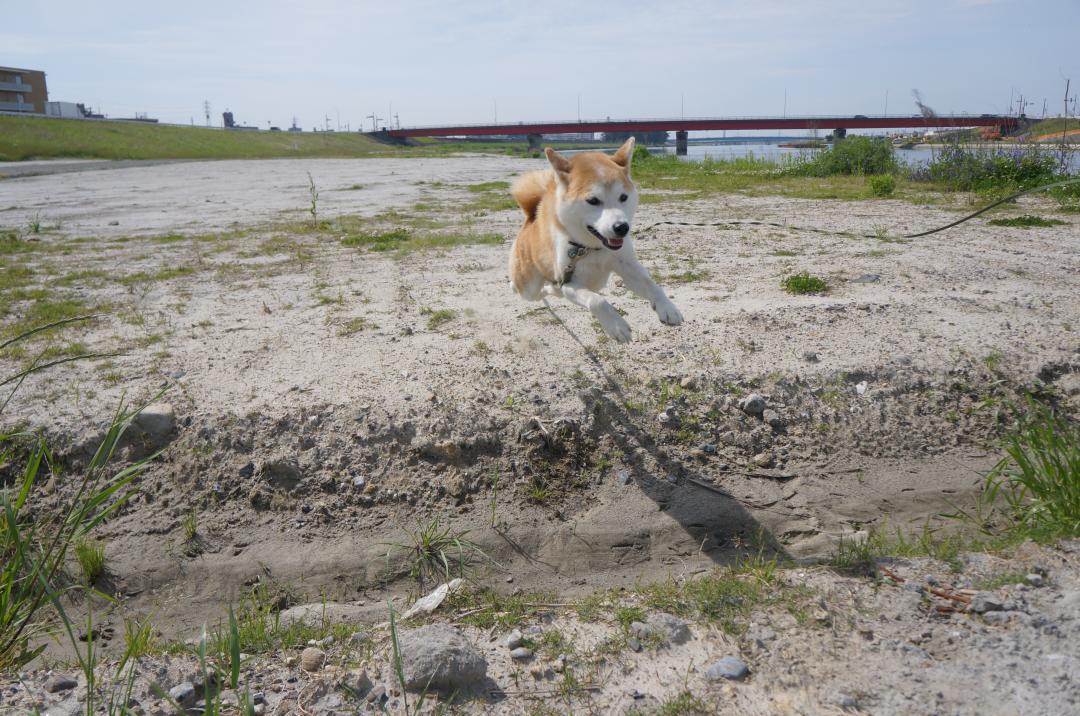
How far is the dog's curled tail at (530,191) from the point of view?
5438 mm

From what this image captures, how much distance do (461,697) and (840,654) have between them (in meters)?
1.40

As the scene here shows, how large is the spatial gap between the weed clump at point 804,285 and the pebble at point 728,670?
14.1 feet

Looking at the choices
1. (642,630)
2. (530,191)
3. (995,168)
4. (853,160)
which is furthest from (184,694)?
(853,160)

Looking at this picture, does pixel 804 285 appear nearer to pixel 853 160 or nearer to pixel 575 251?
pixel 575 251

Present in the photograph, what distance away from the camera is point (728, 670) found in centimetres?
247

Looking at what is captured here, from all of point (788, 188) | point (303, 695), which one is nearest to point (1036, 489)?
point (303, 695)

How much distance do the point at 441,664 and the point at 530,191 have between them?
393 cm

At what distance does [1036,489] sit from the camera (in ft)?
10.4

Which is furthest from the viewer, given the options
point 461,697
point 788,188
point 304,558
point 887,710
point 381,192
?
point 381,192

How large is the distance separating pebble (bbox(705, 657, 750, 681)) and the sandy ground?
18 cm

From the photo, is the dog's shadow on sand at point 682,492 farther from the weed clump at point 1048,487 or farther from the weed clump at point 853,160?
the weed clump at point 853,160

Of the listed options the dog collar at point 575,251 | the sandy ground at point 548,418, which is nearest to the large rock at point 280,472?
the sandy ground at point 548,418

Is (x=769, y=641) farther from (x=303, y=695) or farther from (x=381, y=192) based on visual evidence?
(x=381, y=192)

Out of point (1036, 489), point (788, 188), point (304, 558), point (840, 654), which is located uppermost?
point (788, 188)
